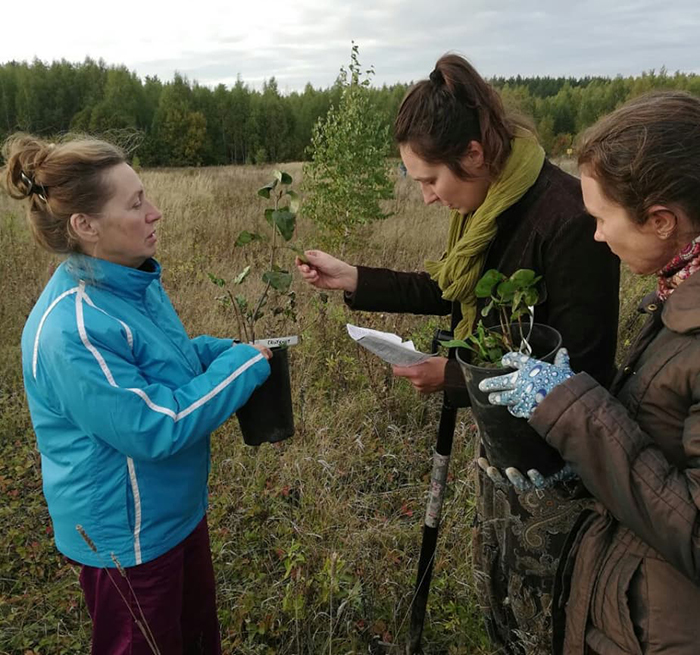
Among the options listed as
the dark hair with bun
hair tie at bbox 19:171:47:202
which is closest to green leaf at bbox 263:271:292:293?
the dark hair with bun

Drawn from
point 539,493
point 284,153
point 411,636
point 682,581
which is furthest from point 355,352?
point 284,153

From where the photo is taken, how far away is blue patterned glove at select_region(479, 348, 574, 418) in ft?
3.49

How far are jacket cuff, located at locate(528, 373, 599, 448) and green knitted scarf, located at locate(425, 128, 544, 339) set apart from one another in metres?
0.65

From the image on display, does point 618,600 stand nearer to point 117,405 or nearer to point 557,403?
point 557,403

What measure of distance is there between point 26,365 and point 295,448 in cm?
172

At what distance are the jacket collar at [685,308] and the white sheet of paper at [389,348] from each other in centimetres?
65

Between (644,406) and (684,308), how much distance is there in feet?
0.67

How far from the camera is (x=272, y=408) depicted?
1754 millimetres

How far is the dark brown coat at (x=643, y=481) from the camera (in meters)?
0.94

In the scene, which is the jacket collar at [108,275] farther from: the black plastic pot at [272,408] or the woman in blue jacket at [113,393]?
the black plastic pot at [272,408]

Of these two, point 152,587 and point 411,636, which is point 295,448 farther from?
point 152,587

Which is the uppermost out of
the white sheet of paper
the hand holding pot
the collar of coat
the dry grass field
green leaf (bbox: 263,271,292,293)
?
the collar of coat

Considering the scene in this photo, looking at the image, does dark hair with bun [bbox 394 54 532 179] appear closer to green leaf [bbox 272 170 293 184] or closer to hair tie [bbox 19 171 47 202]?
green leaf [bbox 272 170 293 184]

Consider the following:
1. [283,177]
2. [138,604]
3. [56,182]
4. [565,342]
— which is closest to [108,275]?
[56,182]
